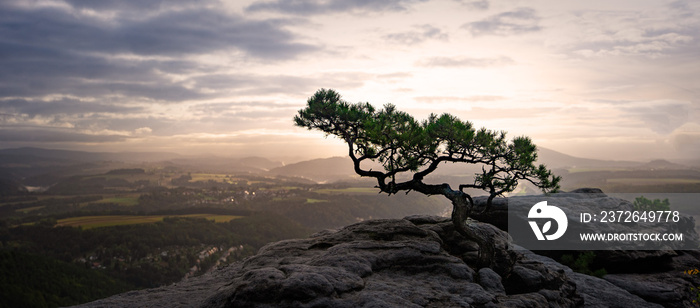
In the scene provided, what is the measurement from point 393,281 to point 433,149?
26.1 ft

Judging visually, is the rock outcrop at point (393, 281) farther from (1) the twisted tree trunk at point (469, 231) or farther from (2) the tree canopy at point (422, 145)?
(2) the tree canopy at point (422, 145)

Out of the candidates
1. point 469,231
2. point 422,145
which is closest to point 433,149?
point 422,145

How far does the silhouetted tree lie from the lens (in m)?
20.2

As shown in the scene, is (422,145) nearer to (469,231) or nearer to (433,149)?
(433,149)

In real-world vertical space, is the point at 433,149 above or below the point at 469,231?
above

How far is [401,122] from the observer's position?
21.2m

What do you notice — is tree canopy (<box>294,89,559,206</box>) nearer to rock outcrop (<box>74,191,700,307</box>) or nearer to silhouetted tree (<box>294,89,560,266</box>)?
silhouetted tree (<box>294,89,560,266</box>)

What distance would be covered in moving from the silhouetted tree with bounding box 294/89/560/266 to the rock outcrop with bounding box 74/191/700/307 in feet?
7.53

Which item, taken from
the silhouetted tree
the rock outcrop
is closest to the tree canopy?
the silhouetted tree

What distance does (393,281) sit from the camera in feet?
54.9

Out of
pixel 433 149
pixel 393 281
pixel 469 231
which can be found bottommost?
pixel 393 281

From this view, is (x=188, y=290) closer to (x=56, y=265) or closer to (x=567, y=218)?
(x=567, y=218)

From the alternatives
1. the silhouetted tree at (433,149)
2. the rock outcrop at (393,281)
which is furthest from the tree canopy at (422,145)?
the rock outcrop at (393,281)

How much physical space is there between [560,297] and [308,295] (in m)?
15.0
